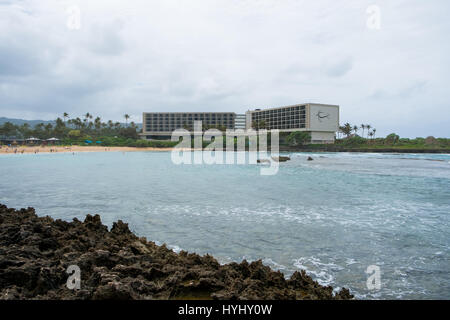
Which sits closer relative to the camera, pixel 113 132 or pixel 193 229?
pixel 193 229

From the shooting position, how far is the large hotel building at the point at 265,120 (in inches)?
5153

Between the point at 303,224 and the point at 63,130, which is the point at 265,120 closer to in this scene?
the point at 63,130

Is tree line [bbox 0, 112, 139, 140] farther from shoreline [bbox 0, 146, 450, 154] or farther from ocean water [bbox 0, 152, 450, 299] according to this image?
ocean water [bbox 0, 152, 450, 299]

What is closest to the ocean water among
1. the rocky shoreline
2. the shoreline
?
the rocky shoreline

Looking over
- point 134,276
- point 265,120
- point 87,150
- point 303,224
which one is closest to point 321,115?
point 265,120

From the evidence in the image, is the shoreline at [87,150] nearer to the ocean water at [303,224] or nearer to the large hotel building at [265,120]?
the large hotel building at [265,120]

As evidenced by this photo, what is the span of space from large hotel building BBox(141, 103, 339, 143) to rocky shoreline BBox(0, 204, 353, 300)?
12821 cm

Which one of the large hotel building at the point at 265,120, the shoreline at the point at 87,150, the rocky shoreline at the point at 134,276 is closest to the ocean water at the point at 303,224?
the rocky shoreline at the point at 134,276

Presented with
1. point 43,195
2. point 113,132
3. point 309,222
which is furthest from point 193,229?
point 113,132

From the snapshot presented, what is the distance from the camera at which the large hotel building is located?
130875 millimetres

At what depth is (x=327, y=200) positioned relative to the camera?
18.5 meters

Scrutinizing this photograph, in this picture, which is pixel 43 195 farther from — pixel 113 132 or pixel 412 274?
pixel 113 132

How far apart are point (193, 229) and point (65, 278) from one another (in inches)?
245
